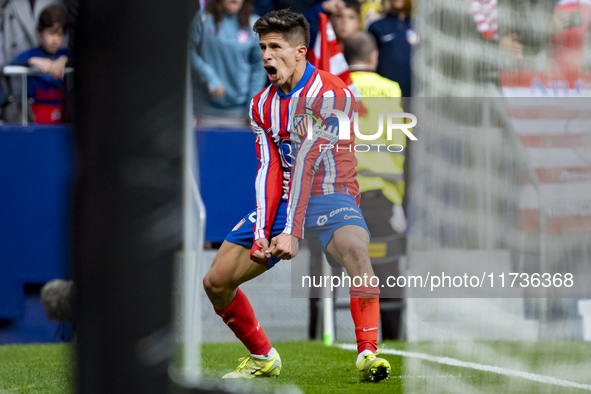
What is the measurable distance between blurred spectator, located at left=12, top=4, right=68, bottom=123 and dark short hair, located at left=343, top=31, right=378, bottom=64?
6.26 feet

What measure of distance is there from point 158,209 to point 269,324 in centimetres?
452

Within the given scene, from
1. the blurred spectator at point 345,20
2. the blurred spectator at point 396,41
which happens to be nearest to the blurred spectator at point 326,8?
the blurred spectator at point 345,20

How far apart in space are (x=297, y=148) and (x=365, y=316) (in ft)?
2.52

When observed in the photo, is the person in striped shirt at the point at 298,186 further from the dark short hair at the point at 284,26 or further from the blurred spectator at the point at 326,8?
the blurred spectator at the point at 326,8

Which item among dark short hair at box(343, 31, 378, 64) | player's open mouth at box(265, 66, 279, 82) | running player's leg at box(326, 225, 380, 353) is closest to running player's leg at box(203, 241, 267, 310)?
running player's leg at box(326, 225, 380, 353)

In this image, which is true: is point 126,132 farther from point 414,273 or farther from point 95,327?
point 414,273

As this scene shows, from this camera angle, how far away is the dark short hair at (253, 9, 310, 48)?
3926 mm

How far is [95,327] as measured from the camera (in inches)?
57.1

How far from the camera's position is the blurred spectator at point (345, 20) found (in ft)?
20.6

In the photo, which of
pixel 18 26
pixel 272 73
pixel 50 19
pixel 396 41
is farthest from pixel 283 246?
pixel 18 26

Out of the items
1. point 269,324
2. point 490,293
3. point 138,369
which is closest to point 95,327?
point 138,369

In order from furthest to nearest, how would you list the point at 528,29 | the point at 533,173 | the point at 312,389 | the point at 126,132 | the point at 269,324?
the point at 269,324
the point at 312,389
the point at 533,173
the point at 528,29
the point at 126,132

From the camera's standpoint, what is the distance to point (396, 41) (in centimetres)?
627

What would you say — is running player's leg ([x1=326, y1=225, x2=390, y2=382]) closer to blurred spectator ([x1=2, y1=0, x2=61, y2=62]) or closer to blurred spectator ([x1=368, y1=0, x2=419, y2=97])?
blurred spectator ([x1=368, y1=0, x2=419, y2=97])
